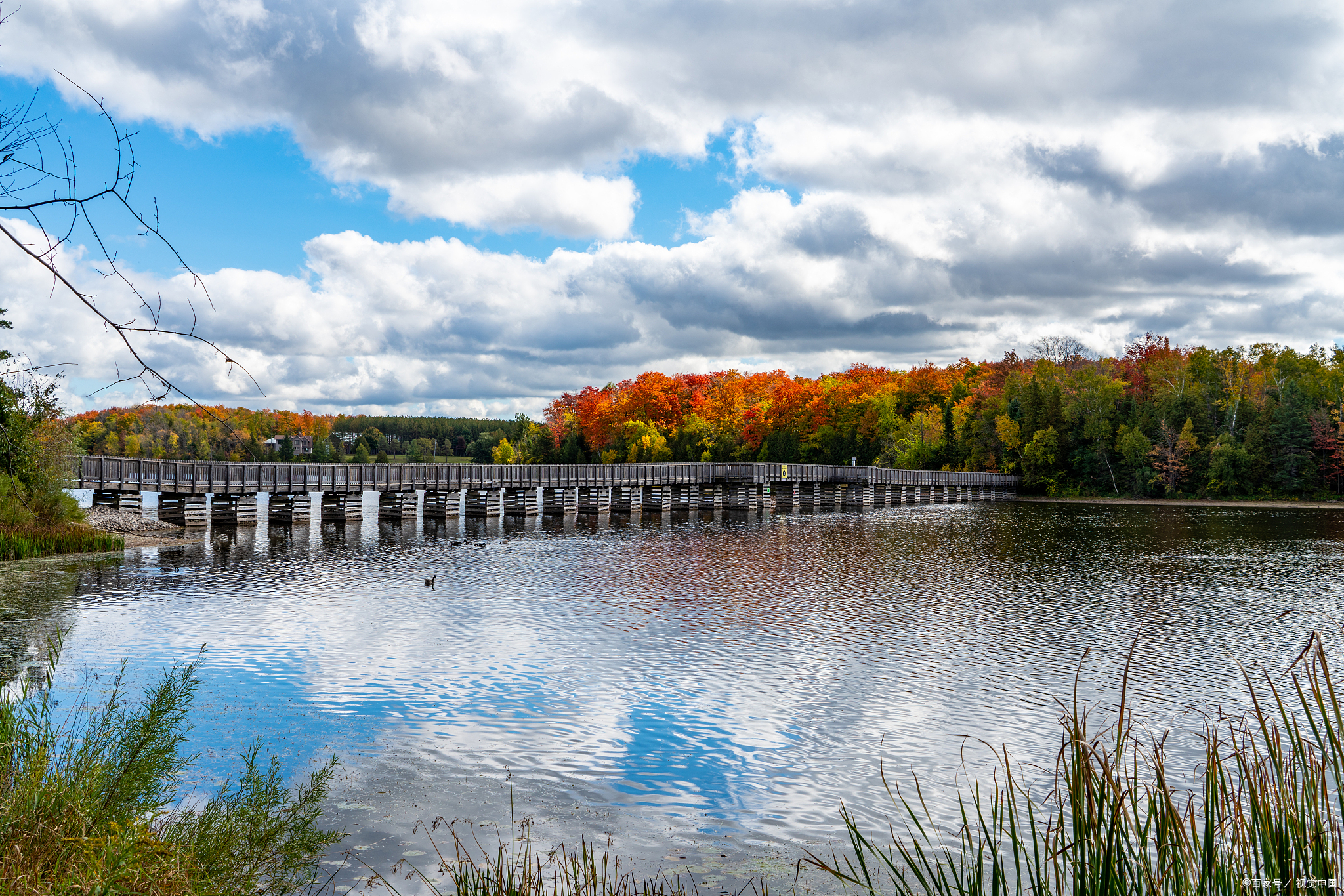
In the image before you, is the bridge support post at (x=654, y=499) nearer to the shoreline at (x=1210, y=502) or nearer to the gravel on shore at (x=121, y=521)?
the gravel on shore at (x=121, y=521)

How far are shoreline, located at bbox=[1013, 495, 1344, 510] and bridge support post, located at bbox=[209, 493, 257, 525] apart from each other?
193 feet

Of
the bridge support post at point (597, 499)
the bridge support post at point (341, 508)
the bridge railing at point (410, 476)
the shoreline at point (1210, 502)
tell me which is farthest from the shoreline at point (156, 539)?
the shoreline at point (1210, 502)

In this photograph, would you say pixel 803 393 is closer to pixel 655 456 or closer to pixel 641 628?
pixel 655 456

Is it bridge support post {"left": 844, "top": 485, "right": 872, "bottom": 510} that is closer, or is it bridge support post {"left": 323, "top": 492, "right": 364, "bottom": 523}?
bridge support post {"left": 323, "top": 492, "right": 364, "bottom": 523}

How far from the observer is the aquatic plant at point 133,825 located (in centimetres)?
491

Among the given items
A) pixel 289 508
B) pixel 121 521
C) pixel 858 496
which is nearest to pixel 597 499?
pixel 289 508

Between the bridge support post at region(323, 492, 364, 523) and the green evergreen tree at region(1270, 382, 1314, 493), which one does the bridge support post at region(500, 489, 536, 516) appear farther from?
the green evergreen tree at region(1270, 382, 1314, 493)

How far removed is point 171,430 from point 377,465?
57.9 metres

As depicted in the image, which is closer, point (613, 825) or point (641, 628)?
point (613, 825)

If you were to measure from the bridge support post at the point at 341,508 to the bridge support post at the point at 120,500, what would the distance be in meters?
8.54

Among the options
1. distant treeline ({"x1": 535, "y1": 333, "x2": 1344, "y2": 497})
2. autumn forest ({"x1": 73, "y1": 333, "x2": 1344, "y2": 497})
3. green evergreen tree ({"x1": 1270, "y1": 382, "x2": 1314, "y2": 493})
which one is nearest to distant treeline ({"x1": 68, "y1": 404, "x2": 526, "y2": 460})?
autumn forest ({"x1": 73, "y1": 333, "x2": 1344, "y2": 497})

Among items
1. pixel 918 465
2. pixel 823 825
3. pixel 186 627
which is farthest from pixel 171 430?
pixel 823 825

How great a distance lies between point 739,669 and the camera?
15281mm

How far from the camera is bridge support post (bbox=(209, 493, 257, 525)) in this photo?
143ft
